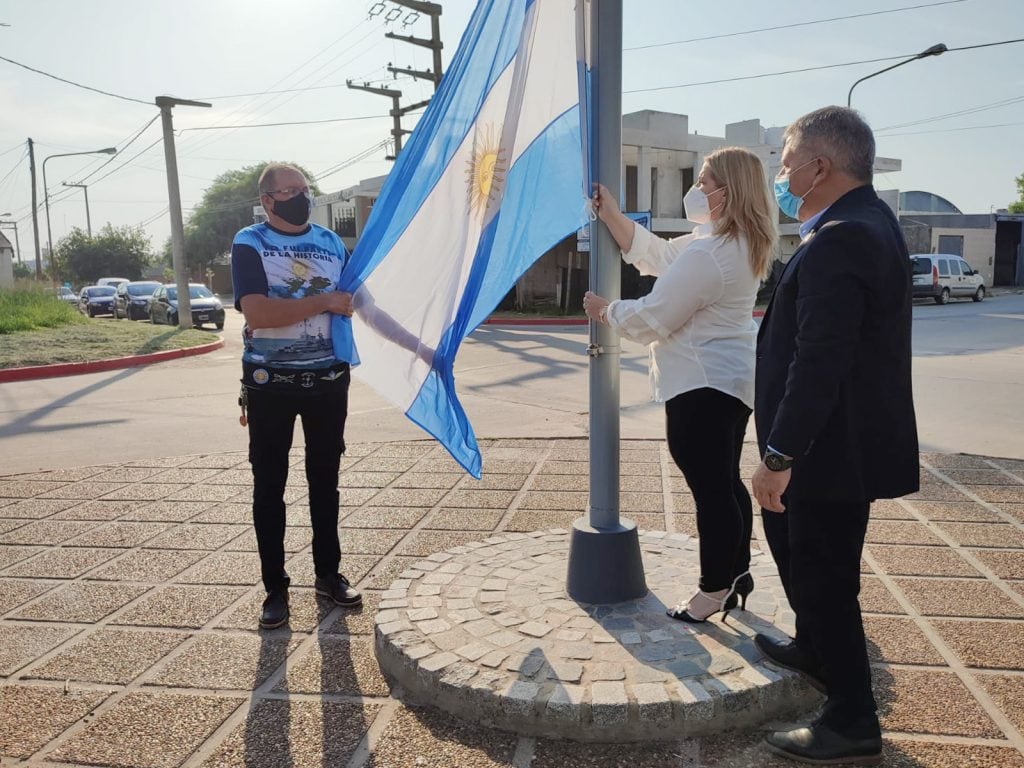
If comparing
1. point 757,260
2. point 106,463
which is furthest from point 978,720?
point 106,463

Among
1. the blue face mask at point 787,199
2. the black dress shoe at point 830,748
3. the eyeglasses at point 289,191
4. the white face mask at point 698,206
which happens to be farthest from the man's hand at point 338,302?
the black dress shoe at point 830,748

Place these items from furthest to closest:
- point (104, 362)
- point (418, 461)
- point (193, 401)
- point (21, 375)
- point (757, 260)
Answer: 1. point (104, 362)
2. point (21, 375)
3. point (193, 401)
4. point (418, 461)
5. point (757, 260)

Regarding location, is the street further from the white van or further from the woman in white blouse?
the white van

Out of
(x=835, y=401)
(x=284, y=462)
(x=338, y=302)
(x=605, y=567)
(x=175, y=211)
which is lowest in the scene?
(x=605, y=567)

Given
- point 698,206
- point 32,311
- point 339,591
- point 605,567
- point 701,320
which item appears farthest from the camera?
point 32,311

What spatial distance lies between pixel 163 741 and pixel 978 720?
274 cm

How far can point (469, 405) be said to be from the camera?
9727mm

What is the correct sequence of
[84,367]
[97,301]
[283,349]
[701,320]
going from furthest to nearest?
[97,301], [84,367], [283,349], [701,320]

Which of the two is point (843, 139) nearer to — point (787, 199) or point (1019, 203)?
point (787, 199)

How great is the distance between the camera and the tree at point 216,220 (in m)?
67.3

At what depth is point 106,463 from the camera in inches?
273

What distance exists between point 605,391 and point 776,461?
1.15m

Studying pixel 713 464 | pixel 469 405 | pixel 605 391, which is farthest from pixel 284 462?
pixel 469 405

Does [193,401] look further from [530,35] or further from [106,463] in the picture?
[530,35]
